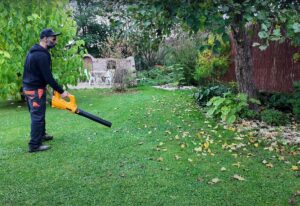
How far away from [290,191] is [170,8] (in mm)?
2667

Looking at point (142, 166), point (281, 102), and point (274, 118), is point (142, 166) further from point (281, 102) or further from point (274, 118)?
point (281, 102)

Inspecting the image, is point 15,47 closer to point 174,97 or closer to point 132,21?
point 174,97

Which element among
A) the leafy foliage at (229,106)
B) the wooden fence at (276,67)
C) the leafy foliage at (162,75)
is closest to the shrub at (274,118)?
the leafy foliage at (229,106)

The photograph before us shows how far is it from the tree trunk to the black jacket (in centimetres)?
376

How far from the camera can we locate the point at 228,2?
2539mm

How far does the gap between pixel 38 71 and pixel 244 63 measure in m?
4.14

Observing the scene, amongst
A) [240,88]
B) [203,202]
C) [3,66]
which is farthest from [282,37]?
[3,66]

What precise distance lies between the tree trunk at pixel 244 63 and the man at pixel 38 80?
370 centimetres

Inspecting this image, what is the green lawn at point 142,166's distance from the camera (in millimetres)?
4109

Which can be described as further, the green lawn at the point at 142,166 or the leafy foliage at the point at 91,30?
the leafy foliage at the point at 91,30

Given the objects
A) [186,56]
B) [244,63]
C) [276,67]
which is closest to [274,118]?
[244,63]

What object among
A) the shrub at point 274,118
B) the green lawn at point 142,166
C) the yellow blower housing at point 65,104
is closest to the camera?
the green lawn at point 142,166

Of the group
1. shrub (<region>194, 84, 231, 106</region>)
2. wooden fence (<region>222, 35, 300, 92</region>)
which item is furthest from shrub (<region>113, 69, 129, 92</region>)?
wooden fence (<region>222, 35, 300, 92</region>)

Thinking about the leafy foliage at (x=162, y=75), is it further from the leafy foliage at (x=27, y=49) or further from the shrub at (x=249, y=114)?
the shrub at (x=249, y=114)
